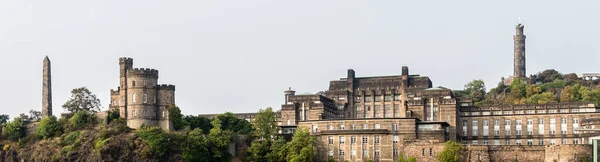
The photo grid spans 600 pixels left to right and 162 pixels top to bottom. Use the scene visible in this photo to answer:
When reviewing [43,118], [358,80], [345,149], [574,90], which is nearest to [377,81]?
[358,80]

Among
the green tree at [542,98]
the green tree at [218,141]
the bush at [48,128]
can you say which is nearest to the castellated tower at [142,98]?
the green tree at [218,141]

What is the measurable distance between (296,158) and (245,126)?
1482 cm

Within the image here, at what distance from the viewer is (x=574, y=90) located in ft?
450

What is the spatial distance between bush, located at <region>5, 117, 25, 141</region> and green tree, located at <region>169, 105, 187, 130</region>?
19.8 m

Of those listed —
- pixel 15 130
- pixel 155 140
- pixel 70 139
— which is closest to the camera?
pixel 155 140

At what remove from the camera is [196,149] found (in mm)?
103688

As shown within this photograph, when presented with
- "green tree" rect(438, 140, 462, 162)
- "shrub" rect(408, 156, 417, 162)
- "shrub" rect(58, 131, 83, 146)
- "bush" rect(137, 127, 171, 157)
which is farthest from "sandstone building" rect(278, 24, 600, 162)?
"shrub" rect(58, 131, 83, 146)

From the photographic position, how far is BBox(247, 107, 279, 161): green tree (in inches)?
4087

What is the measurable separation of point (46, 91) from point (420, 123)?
4779cm

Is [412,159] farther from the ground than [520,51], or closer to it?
closer to it

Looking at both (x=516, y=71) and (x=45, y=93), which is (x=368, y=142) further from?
(x=516, y=71)

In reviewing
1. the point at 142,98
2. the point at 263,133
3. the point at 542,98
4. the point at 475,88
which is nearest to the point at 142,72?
the point at 142,98

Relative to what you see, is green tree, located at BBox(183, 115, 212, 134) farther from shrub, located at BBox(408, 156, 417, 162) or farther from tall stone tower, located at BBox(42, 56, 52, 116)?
shrub, located at BBox(408, 156, 417, 162)

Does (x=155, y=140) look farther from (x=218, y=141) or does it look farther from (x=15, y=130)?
(x=15, y=130)
